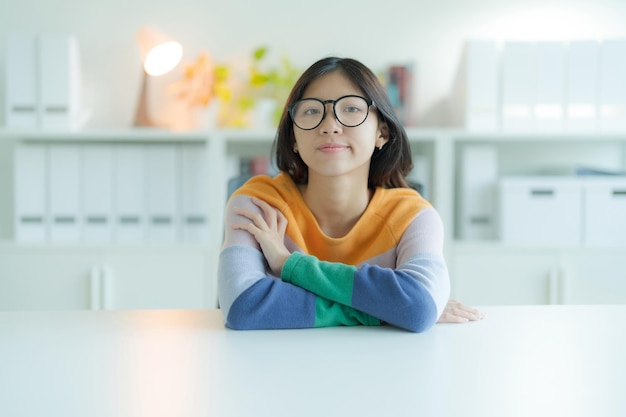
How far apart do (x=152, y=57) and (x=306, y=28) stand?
61cm

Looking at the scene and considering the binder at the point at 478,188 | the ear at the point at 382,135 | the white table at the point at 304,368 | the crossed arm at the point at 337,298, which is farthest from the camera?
the binder at the point at 478,188

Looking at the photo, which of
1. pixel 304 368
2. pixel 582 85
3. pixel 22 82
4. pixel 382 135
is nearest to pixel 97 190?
pixel 22 82

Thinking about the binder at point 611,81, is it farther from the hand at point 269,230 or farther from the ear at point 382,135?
the hand at point 269,230

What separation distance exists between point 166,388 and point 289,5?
91.6 inches

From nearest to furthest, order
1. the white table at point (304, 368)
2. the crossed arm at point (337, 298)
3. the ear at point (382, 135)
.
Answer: the white table at point (304, 368), the crossed arm at point (337, 298), the ear at point (382, 135)

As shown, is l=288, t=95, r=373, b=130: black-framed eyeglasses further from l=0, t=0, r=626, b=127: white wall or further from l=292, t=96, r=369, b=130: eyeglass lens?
l=0, t=0, r=626, b=127: white wall

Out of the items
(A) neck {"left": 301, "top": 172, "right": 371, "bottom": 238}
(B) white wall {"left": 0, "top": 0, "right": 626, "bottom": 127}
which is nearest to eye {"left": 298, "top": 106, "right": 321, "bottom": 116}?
(A) neck {"left": 301, "top": 172, "right": 371, "bottom": 238}

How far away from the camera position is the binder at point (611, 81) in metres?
2.67

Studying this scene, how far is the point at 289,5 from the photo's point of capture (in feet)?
9.62

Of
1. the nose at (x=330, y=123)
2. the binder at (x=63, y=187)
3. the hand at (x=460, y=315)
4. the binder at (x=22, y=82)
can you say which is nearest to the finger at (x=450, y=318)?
the hand at (x=460, y=315)

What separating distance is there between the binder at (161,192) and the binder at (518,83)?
119 centimetres

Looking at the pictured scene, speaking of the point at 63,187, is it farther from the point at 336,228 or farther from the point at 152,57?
the point at 336,228

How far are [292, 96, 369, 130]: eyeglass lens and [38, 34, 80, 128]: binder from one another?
148 centimetres

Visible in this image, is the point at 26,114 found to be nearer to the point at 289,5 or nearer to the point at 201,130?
the point at 201,130
